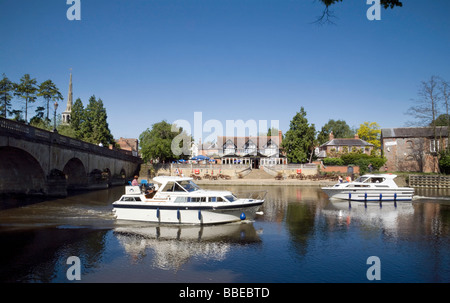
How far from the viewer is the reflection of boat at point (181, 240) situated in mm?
15078

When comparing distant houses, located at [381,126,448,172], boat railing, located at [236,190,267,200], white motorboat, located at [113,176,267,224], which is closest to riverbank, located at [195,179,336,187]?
boat railing, located at [236,190,267,200]

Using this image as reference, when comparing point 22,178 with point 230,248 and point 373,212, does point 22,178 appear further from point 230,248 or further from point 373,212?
point 373,212

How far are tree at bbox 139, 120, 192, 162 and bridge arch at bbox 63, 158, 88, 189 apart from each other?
20.2 meters

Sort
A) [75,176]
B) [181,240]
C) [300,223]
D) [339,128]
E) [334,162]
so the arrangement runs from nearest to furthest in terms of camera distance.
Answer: [181,240], [300,223], [75,176], [334,162], [339,128]

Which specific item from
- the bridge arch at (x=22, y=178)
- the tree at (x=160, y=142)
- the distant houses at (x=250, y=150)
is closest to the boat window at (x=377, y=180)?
the bridge arch at (x=22, y=178)

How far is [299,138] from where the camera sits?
65.1m

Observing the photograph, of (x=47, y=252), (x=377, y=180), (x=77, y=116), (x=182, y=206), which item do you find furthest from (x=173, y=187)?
(x=77, y=116)

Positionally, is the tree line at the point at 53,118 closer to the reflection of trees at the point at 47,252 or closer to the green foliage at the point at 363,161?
the reflection of trees at the point at 47,252

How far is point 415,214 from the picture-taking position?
87.2 ft

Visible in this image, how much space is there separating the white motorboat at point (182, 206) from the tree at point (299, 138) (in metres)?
45.0

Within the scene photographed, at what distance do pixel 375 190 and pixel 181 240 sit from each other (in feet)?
82.4

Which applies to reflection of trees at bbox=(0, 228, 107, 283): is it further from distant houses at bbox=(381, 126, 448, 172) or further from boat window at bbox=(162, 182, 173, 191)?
distant houses at bbox=(381, 126, 448, 172)

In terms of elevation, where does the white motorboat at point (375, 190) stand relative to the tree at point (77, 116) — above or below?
below
